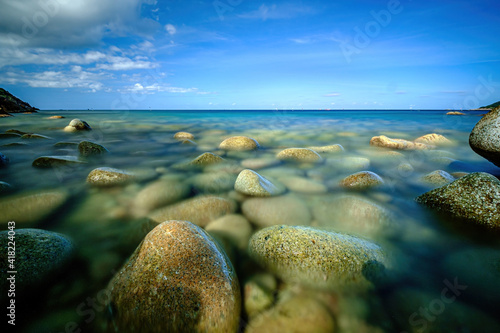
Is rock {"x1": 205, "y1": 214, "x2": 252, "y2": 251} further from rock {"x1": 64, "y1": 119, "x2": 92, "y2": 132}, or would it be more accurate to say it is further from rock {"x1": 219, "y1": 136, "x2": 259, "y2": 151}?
rock {"x1": 64, "y1": 119, "x2": 92, "y2": 132}

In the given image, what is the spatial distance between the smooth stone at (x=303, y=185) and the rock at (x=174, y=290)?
2.50 m

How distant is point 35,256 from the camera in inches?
79.6

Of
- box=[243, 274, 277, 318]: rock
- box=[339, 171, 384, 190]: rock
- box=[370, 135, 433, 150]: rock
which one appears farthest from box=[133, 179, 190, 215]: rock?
box=[370, 135, 433, 150]: rock

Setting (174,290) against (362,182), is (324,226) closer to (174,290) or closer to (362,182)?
(362,182)

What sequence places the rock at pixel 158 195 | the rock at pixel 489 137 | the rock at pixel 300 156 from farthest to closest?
the rock at pixel 300 156
the rock at pixel 489 137
the rock at pixel 158 195

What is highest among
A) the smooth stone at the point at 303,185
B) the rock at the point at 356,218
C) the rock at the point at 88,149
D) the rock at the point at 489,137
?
the rock at the point at 489,137

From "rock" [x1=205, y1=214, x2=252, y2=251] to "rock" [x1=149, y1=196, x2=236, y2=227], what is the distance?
148 mm

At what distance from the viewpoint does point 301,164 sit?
590cm

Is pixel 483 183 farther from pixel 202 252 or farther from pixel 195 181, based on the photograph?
pixel 195 181

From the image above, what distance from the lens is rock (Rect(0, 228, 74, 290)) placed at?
1870 millimetres

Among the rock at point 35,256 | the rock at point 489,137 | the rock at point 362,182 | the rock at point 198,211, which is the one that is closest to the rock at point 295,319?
the rock at point 198,211

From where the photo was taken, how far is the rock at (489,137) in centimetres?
403

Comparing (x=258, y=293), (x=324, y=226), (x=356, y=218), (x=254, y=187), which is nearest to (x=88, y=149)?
(x=254, y=187)

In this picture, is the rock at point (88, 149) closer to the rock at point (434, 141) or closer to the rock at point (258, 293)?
the rock at point (258, 293)
